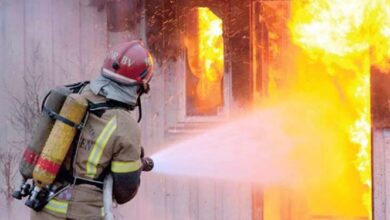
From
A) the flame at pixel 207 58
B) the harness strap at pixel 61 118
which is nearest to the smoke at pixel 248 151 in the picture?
the flame at pixel 207 58

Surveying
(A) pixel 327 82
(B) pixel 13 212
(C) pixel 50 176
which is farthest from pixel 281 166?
(C) pixel 50 176

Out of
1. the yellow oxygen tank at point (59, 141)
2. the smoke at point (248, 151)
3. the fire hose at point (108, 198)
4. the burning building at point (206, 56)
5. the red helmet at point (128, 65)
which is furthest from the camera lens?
the smoke at point (248, 151)

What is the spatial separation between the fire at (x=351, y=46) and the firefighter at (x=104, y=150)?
135 inches

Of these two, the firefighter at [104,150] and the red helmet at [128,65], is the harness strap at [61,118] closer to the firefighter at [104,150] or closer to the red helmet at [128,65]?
the firefighter at [104,150]

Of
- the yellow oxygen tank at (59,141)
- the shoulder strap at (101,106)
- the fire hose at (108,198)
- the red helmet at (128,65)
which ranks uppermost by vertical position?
the red helmet at (128,65)

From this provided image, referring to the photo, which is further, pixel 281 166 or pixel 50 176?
pixel 281 166

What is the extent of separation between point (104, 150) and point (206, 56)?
324 cm

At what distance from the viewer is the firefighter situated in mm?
4648

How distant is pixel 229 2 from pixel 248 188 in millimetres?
2122

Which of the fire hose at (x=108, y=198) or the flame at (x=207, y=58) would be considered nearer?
the fire hose at (x=108, y=198)

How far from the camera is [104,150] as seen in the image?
4633 millimetres

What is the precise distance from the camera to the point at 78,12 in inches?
307

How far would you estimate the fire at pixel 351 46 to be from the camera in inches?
287

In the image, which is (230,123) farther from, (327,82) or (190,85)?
(327,82)
